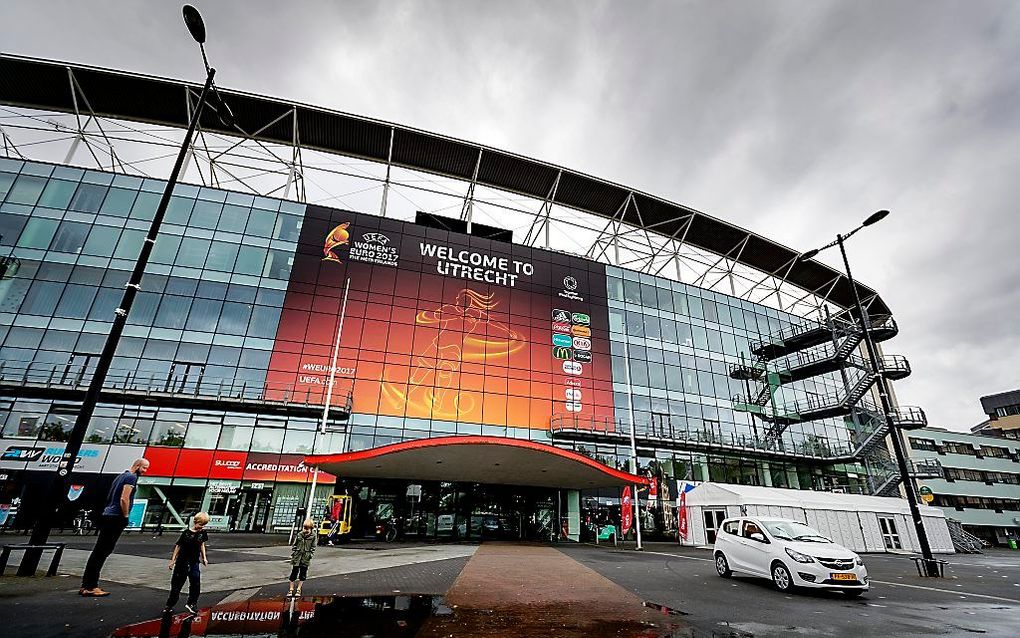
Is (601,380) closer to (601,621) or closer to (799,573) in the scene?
(799,573)

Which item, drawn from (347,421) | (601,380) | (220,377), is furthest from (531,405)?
(220,377)

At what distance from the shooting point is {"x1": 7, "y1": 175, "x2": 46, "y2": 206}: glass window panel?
29.2 meters

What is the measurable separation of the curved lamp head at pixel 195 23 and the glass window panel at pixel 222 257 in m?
23.0

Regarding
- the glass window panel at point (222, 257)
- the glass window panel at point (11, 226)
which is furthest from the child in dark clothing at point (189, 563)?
the glass window panel at point (11, 226)

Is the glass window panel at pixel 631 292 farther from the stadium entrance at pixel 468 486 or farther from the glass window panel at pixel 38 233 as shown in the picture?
the glass window panel at pixel 38 233

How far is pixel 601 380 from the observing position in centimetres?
3262

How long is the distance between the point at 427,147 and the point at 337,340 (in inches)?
670

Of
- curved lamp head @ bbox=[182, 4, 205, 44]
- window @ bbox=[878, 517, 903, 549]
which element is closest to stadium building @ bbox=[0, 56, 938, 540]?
A: window @ bbox=[878, 517, 903, 549]

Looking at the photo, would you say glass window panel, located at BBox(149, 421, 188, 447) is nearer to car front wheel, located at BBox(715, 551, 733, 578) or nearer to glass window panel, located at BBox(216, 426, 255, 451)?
glass window panel, located at BBox(216, 426, 255, 451)

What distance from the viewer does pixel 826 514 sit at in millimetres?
25219

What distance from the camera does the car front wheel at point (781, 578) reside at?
395 inches

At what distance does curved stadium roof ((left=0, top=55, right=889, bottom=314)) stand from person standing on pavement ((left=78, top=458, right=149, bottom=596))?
100 feet

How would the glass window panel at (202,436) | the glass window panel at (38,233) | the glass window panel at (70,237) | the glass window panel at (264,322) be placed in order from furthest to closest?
1. the glass window panel at (70,237)
2. the glass window panel at (38,233)
3. the glass window panel at (264,322)
4. the glass window panel at (202,436)

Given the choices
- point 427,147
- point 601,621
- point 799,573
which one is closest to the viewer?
point 601,621
